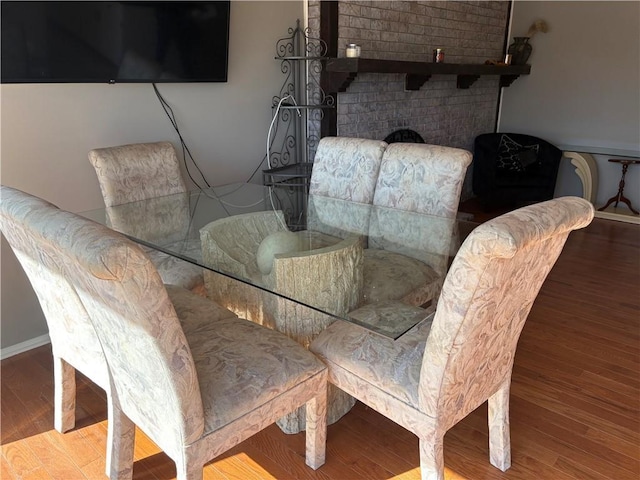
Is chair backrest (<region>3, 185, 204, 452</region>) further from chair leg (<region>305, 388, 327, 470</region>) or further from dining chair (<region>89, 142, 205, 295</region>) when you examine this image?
dining chair (<region>89, 142, 205, 295</region>)

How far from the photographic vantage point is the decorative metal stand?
10.9ft

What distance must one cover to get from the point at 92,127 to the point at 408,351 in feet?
6.43

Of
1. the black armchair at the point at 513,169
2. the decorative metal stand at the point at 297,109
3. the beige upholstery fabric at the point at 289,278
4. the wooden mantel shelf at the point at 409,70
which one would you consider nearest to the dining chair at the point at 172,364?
the beige upholstery fabric at the point at 289,278

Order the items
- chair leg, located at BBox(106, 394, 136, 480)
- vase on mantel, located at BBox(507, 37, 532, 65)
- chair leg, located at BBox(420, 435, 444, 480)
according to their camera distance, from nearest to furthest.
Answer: chair leg, located at BBox(420, 435, 444, 480), chair leg, located at BBox(106, 394, 136, 480), vase on mantel, located at BBox(507, 37, 532, 65)

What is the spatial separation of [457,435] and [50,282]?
4.99 ft

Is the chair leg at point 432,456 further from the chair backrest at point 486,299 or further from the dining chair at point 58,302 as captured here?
the dining chair at point 58,302

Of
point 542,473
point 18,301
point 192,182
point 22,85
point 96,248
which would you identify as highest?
point 22,85

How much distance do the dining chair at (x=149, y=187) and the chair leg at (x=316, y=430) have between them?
0.75 metres

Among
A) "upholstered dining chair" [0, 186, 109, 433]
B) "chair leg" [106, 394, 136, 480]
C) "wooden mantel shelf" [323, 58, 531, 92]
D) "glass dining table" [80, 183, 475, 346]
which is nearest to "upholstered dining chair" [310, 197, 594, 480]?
"glass dining table" [80, 183, 475, 346]

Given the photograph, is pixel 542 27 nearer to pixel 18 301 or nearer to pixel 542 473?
pixel 542 473

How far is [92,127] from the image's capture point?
8.33 ft

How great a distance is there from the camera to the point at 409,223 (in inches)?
88.2

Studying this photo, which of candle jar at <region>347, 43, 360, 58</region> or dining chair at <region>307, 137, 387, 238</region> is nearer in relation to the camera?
dining chair at <region>307, 137, 387, 238</region>

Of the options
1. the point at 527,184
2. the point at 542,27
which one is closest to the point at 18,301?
the point at 527,184
